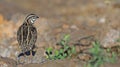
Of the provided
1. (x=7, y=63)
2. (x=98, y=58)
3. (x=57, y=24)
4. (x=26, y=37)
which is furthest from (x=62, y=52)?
(x=57, y=24)

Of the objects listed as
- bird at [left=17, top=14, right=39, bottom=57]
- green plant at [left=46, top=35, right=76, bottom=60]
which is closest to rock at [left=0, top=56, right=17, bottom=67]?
bird at [left=17, top=14, right=39, bottom=57]

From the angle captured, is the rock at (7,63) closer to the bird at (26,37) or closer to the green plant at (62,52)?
the bird at (26,37)

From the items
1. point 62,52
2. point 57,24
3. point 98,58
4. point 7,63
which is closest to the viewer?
point 98,58

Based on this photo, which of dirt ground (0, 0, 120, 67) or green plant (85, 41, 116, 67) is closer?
green plant (85, 41, 116, 67)

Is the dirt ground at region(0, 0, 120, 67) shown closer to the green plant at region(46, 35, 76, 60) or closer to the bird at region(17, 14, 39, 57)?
the green plant at region(46, 35, 76, 60)

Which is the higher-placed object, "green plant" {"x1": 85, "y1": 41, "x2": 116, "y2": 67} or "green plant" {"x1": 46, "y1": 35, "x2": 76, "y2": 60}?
"green plant" {"x1": 46, "y1": 35, "x2": 76, "y2": 60}

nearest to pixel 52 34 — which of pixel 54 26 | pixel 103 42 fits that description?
pixel 54 26

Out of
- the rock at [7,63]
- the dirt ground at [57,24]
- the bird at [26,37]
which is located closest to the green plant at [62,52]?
the dirt ground at [57,24]

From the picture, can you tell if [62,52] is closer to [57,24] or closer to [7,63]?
[7,63]
